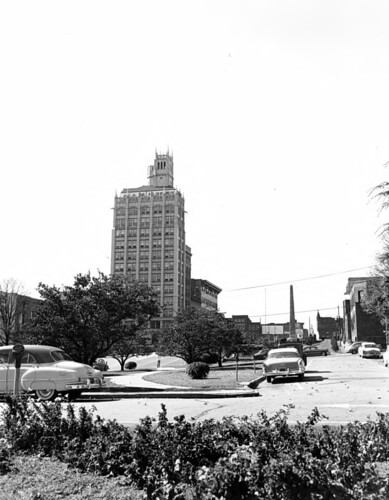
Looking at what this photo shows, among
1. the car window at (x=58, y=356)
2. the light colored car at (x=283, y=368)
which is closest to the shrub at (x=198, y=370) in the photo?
the light colored car at (x=283, y=368)

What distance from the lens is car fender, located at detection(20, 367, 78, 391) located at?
53.7 feet

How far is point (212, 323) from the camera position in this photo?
39281 millimetres

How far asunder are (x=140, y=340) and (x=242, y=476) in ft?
Result: 81.3

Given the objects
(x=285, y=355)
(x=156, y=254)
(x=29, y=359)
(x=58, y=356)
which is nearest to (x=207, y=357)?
(x=285, y=355)

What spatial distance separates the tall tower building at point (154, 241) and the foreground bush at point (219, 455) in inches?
6192

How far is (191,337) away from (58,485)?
31.5m

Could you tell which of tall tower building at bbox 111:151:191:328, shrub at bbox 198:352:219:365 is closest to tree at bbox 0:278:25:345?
shrub at bbox 198:352:219:365

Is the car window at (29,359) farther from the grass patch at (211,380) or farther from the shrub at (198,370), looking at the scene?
the shrub at (198,370)

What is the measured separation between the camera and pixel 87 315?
22453mm

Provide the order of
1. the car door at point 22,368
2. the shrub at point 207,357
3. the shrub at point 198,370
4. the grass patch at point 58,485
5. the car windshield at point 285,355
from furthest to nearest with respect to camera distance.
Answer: the shrub at point 207,357
the car windshield at point 285,355
the shrub at point 198,370
the car door at point 22,368
the grass patch at point 58,485

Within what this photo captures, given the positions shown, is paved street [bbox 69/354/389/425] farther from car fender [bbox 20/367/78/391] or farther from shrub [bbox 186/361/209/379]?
shrub [bbox 186/361/209/379]

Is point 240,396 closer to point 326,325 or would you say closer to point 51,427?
point 51,427

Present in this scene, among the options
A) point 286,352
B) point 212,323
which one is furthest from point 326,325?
point 286,352

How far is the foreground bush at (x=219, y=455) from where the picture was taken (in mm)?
4535
